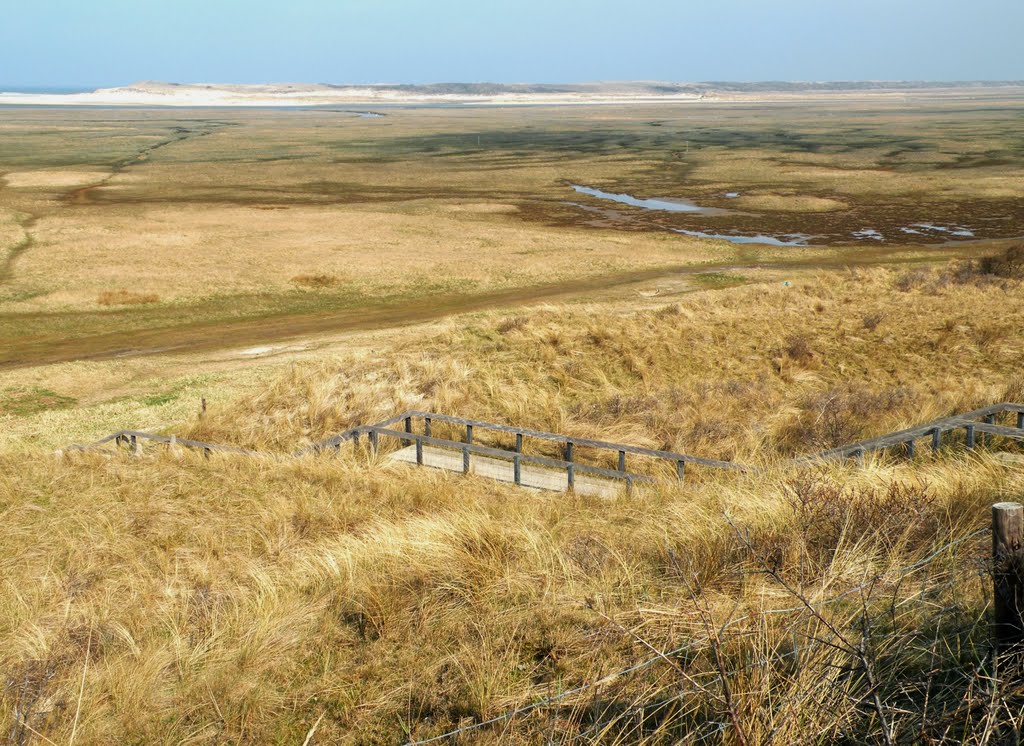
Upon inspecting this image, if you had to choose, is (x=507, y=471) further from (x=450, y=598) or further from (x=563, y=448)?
(x=450, y=598)

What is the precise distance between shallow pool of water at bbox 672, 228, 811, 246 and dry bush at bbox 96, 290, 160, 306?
30.9 metres

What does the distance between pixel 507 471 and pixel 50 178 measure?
8546 cm

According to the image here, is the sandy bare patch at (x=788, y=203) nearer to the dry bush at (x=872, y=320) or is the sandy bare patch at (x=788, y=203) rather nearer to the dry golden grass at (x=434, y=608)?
the dry bush at (x=872, y=320)

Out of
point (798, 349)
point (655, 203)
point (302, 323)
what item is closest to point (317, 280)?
point (302, 323)

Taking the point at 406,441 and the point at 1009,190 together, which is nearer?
the point at 406,441

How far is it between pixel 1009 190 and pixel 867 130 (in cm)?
9178

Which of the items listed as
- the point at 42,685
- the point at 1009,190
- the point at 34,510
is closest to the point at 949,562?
the point at 42,685

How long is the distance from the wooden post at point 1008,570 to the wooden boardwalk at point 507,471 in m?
7.84

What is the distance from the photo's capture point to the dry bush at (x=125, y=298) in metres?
39.4

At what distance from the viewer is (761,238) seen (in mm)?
55469

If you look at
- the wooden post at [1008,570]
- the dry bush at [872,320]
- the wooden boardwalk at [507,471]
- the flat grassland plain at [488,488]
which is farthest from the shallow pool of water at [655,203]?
the wooden post at [1008,570]

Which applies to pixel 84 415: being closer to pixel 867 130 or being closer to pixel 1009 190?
pixel 1009 190

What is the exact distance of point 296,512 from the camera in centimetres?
1092

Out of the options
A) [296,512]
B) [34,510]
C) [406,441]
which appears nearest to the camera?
[296,512]
